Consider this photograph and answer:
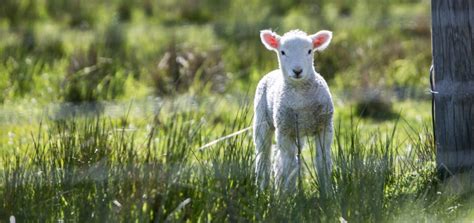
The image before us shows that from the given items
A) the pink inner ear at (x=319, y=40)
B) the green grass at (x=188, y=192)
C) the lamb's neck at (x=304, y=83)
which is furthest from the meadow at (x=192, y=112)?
the pink inner ear at (x=319, y=40)

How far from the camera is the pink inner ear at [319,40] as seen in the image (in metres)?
6.33

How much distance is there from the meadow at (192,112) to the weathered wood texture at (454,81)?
0.14 m

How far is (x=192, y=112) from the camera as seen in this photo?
6.27m

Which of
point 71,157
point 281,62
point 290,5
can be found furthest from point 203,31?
point 71,157

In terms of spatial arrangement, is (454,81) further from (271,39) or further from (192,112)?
(192,112)

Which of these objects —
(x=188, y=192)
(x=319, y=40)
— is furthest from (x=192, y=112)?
(x=188, y=192)

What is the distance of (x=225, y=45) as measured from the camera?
11609mm

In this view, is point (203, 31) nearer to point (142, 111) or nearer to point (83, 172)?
point (142, 111)

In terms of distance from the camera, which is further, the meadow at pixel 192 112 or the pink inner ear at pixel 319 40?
the pink inner ear at pixel 319 40

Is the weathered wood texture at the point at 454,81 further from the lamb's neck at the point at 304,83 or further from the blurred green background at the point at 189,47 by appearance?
the blurred green background at the point at 189,47

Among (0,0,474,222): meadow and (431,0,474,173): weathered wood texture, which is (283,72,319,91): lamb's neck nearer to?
(0,0,474,222): meadow

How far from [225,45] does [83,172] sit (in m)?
6.48

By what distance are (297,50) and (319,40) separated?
21 cm

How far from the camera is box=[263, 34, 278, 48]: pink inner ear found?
21.1ft
